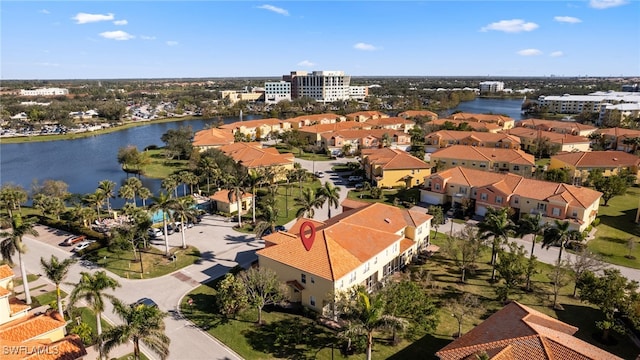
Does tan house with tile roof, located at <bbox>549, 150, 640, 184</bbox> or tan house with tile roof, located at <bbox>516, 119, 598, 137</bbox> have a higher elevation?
tan house with tile roof, located at <bbox>516, 119, 598, 137</bbox>

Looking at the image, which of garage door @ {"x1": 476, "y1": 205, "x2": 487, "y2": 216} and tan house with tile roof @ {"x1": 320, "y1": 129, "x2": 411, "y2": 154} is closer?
garage door @ {"x1": 476, "y1": 205, "x2": 487, "y2": 216}

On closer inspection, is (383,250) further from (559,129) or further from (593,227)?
(559,129)

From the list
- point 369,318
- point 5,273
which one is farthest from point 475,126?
point 5,273

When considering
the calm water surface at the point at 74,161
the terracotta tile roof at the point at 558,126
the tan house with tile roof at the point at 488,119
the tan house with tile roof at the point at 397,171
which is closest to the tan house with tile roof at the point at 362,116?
the tan house with tile roof at the point at 488,119

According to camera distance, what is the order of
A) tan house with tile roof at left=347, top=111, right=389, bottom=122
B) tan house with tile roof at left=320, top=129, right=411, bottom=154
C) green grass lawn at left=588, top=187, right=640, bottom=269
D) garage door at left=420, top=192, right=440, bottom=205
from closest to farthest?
green grass lawn at left=588, top=187, right=640, bottom=269, garage door at left=420, top=192, right=440, bottom=205, tan house with tile roof at left=320, top=129, right=411, bottom=154, tan house with tile roof at left=347, top=111, right=389, bottom=122

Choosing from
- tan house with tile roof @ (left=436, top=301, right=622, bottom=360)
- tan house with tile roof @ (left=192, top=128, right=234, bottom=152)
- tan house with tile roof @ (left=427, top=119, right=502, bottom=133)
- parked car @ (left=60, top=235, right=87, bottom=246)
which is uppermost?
tan house with tile roof @ (left=427, top=119, right=502, bottom=133)

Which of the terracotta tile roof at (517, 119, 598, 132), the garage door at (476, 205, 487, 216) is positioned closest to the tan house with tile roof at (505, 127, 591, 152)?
the terracotta tile roof at (517, 119, 598, 132)

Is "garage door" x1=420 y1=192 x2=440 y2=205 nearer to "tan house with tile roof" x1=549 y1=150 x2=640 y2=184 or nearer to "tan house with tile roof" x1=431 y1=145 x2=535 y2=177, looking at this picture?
"tan house with tile roof" x1=431 y1=145 x2=535 y2=177

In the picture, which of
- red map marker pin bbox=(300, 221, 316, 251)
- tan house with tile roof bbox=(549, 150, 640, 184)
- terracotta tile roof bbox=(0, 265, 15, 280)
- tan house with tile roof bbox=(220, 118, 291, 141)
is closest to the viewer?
terracotta tile roof bbox=(0, 265, 15, 280)
